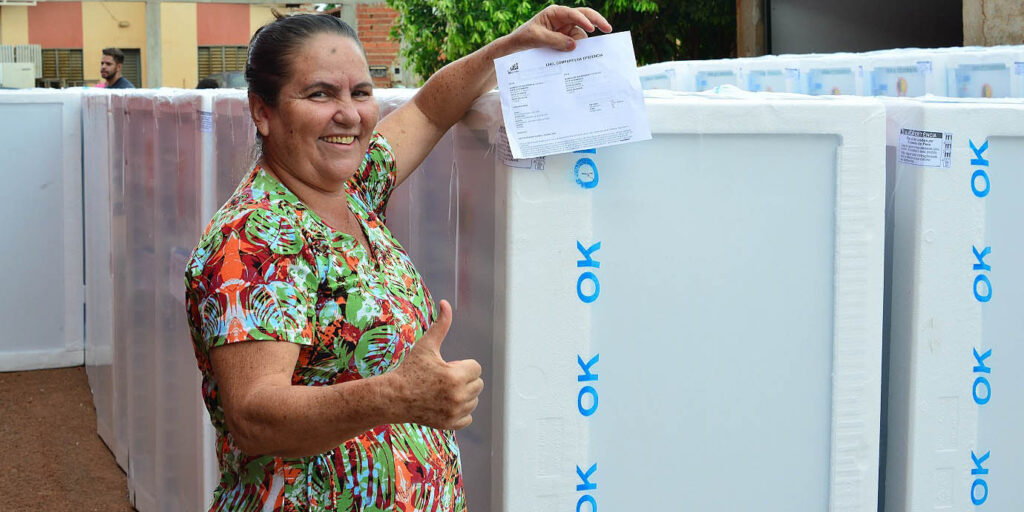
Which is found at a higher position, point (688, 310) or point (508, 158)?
point (508, 158)

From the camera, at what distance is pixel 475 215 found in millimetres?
2256

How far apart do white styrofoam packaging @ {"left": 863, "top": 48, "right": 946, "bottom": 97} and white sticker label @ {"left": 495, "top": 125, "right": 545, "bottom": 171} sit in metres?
2.25

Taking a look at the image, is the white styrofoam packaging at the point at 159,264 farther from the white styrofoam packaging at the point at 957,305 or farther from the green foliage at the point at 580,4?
the green foliage at the point at 580,4

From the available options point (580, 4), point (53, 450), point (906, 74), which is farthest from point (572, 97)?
point (580, 4)

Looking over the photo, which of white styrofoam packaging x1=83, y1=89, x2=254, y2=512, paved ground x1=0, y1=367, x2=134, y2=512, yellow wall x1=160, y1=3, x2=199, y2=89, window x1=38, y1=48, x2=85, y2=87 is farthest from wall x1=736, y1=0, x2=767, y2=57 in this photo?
window x1=38, y1=48, x2=85, y2=87

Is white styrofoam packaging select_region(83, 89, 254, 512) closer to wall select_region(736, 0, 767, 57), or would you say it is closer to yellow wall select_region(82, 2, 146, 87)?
wall select_region(736, 0, 767, 57)

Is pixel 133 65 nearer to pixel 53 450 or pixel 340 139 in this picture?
pixel 53 450

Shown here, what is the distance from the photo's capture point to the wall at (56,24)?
28047 millimetres

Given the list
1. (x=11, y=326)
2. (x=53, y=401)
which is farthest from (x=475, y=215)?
(x=11, y=326)

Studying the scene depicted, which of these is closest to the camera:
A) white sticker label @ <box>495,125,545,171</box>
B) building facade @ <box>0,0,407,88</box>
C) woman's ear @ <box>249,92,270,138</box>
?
white sticker label @ <box>495,125,545,171</box>

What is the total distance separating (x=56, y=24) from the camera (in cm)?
2819

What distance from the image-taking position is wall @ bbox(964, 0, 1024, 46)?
26.8 ft

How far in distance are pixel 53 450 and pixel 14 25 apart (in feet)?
80.1

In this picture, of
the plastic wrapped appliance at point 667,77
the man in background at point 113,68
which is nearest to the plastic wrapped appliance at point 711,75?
the plastic wrapped appliance at point 667,77
